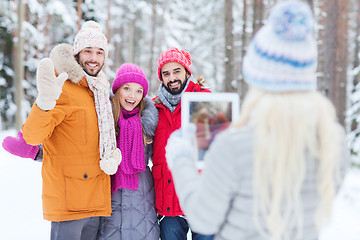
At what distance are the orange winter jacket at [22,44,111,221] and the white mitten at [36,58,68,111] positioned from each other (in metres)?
0.26

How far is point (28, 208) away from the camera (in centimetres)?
597

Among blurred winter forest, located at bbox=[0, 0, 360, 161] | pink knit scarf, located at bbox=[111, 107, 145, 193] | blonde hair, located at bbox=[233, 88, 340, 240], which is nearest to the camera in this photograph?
blonde hair, located at bbox=[233, 88, 340, 240]

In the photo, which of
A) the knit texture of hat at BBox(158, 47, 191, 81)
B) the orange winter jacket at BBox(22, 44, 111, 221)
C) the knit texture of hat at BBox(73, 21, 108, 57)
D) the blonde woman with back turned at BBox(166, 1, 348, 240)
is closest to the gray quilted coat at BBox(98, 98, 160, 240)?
the orange winter jacket at BBox(22, 44, 111, 221)

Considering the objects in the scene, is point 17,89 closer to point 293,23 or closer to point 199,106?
point 199,106

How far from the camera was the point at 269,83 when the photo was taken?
1.48m

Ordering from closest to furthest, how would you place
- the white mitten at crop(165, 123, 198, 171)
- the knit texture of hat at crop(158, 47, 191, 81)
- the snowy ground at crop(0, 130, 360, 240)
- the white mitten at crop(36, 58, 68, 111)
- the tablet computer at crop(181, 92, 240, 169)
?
the white mitten at crop(165, 123, 198, 171) → the tablet computer at crop(181, 92, 240, 169) → the white mitten at crop(36, 58, 68, 111) → the knit texture of hat at crop(158, 47, 191, 81) → the snowy ground at crop(0, 130, 360, 240)

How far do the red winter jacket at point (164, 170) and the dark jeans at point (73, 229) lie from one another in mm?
672

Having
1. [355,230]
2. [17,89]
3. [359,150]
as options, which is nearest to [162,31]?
[17,89]

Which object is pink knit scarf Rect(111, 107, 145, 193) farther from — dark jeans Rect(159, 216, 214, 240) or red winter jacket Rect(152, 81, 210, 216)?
dark jeans Rect(159, 216, 214, 240)

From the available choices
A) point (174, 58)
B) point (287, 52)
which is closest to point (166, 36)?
point (174, 58)

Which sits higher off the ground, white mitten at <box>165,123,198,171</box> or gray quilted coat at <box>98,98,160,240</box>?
white mitten at <box>165,123,198,171</box>

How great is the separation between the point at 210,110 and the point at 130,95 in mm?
1259

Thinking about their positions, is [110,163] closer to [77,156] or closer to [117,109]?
[77,156]

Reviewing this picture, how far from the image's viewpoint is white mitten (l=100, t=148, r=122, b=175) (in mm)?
2818
